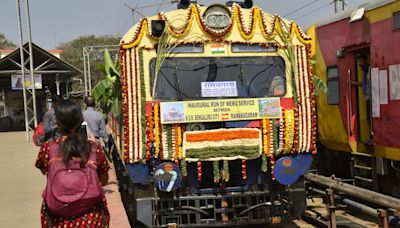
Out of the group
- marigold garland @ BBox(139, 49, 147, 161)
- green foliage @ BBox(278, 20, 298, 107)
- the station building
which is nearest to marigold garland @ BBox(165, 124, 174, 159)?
marigold garland @ BBox(139, 49, 147, 161)

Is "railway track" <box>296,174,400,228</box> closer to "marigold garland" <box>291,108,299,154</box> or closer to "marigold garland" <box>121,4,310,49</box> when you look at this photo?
"marigold garland" <box>291,108,299,154</box>

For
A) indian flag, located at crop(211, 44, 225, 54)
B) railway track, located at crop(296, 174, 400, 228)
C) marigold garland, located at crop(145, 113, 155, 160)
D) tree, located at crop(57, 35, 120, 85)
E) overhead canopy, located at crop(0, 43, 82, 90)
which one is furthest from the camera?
tree, located at crop(57, 35, 120, 85)

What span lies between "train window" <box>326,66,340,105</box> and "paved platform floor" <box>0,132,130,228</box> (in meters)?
3.91

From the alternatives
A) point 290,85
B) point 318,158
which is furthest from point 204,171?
point 318,158

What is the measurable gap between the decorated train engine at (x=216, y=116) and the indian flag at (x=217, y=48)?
0.04 ft

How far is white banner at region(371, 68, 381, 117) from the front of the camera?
731 cm

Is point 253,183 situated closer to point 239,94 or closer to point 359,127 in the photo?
point 239,94

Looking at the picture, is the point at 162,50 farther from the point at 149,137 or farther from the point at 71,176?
the point at 71,176

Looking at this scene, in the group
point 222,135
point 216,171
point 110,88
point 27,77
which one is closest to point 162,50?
point 222,135

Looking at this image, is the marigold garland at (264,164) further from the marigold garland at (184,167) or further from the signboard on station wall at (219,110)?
the marigold garland at (184,167)

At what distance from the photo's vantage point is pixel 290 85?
659 cm

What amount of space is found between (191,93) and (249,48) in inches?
37.3

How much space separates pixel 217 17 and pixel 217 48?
14.9 inches

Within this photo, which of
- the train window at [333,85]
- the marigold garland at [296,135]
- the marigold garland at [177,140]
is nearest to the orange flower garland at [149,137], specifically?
the marigold garland at [177,140]
